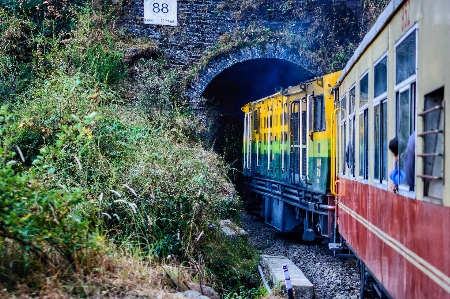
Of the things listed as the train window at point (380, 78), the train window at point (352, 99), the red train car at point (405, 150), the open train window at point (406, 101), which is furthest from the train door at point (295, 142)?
the open train window at point (406, 101)

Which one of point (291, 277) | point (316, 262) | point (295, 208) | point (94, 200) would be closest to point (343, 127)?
point (291, 277)

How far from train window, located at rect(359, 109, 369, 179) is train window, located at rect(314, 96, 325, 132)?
4.84 m

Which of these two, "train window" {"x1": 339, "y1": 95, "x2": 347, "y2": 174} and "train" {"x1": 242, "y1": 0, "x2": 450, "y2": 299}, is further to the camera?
"train window" {"x1": 339, "y1": 95, "x2": 347, "y2": 174}

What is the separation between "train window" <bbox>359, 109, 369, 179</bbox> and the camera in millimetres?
6589

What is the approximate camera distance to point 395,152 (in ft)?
15.7

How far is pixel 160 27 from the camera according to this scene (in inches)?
828

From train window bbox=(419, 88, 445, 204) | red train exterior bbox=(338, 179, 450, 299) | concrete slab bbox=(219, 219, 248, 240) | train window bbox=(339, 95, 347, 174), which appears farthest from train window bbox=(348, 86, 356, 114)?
train window bbox=(419, 88, 445, 204)

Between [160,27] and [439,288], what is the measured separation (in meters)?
18.5

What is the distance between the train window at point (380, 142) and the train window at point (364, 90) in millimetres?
690

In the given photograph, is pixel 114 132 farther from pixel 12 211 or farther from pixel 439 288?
pixel 439 288

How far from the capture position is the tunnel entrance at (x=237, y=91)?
24.3 m

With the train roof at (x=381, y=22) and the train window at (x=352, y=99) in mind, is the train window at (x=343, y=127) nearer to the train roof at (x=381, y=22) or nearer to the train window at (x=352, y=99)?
the train window at (x=352, y=99)

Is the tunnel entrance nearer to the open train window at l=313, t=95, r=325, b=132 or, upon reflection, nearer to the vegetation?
the vegetation

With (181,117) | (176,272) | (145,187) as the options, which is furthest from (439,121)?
(181,117)
